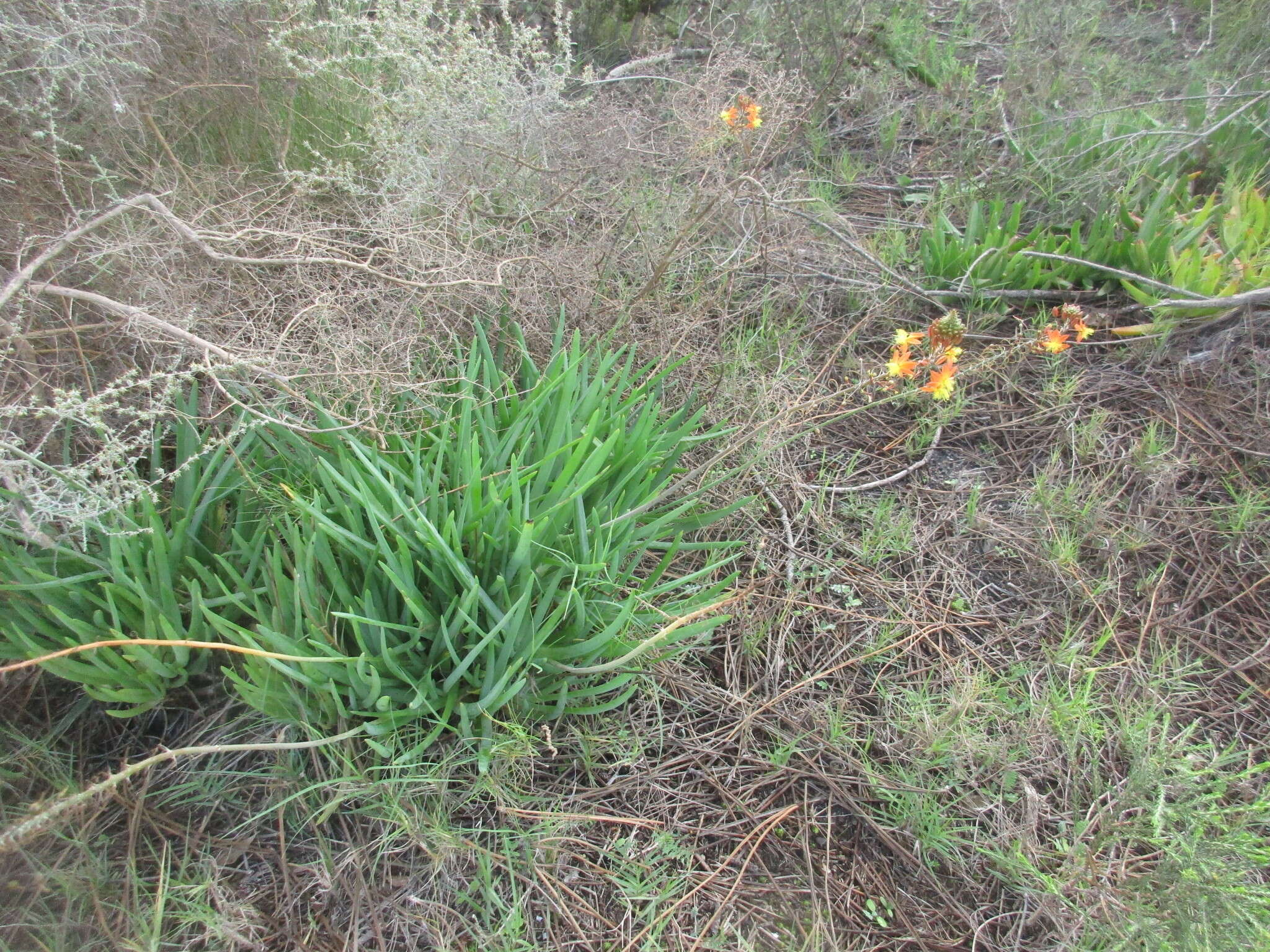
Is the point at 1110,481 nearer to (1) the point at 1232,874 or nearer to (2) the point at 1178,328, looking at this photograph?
(2) the point at 1178,328

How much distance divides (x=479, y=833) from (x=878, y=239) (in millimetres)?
2501

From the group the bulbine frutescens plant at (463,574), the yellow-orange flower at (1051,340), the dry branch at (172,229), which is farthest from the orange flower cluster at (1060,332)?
the dry branch at (172,229)

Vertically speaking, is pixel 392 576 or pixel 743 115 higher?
pixel 743 115

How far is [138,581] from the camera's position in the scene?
5.24 feet

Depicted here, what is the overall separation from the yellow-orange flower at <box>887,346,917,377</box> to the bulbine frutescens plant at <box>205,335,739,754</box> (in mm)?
606

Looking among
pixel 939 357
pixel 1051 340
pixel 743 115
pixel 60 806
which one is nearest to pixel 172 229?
pixel 60 806

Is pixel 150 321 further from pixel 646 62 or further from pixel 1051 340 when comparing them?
pixel 646 62

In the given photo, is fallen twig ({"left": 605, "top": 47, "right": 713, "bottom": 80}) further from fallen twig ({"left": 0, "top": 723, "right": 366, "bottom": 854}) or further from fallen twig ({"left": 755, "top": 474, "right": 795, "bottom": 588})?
fallen twig ({"left": 0, "top": 723, "right": 366, "bottom": 854})

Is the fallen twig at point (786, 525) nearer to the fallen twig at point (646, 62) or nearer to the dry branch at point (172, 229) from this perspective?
the dry branch at point (172, 229)

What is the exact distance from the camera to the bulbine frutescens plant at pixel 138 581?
1588mm

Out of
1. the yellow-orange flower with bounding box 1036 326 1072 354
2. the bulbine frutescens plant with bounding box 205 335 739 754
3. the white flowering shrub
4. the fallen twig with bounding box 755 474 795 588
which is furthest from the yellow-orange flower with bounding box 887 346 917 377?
the white flowering shrub

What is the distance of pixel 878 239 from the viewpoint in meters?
3.02

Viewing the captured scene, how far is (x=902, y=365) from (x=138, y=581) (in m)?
1.89

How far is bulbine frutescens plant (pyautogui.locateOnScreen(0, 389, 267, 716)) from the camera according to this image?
1.59 metres
